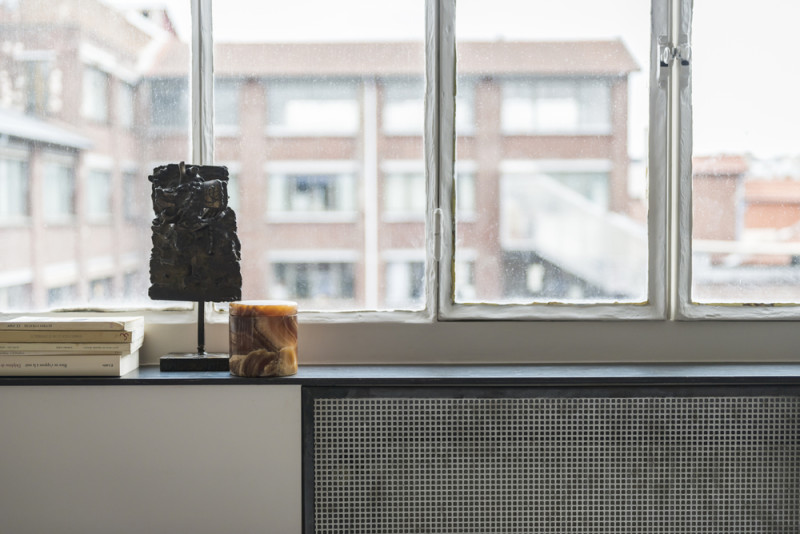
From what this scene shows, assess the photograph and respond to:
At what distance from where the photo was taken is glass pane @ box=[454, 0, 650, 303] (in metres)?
2.31

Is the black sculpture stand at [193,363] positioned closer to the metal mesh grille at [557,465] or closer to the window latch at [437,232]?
the metal mesh grille at [557,465]

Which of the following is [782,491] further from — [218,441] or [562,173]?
[218,441]

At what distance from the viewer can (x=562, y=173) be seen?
232 centimetres

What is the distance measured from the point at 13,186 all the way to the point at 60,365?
657 mm

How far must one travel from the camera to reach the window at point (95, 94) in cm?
230

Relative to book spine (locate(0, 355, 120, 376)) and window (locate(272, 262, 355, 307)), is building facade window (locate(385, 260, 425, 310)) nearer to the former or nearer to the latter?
window (locate(272, 262, 355, 307))

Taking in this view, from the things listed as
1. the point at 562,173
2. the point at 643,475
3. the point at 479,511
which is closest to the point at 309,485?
the point at 479,511

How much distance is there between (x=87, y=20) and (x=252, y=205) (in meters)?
0.79

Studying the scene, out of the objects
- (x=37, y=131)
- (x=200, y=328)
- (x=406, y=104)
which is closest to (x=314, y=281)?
(x=200, y=328)

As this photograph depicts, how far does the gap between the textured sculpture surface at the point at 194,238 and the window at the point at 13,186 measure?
0.48 m

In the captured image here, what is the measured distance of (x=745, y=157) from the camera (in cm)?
234

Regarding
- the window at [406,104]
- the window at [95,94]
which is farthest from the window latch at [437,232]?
the window at [95,94]

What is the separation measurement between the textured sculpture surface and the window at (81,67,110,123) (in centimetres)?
36

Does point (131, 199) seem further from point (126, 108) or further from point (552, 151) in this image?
point (552, 151)
